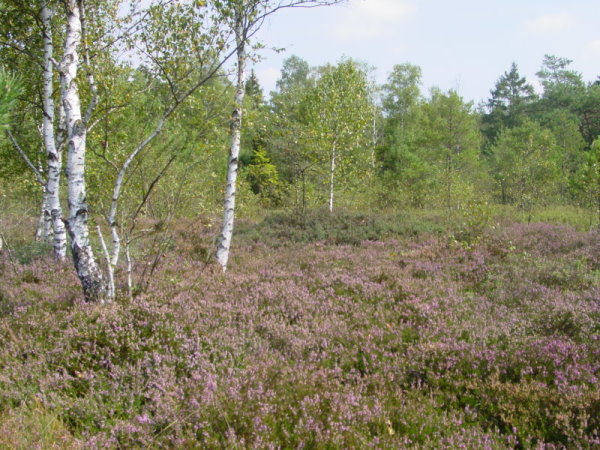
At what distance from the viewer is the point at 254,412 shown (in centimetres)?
346

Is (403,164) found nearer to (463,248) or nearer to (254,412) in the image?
(463,248)

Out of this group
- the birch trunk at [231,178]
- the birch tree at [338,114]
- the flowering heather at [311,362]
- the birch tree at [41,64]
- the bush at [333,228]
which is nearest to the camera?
the flowering heather at [311,362]

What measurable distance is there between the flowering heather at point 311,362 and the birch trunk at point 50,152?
157 cm

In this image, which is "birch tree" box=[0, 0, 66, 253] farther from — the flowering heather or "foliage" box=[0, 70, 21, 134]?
"foliage" box=[0, 70, 21, 134]

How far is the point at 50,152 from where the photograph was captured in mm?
7883

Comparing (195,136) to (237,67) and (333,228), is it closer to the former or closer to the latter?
(237,67)

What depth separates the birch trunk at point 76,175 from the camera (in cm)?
562

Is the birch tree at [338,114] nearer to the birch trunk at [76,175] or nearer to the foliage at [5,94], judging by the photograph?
the birch trunk at [76,175]

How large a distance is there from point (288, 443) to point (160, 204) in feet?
48.9

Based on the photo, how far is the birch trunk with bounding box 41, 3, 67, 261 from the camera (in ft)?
26.3

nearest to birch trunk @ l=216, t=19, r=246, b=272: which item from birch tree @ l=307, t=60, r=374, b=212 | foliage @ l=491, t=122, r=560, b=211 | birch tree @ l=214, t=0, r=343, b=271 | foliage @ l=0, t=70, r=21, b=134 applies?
birch tree @ l=214, t=0, r=343, b=271

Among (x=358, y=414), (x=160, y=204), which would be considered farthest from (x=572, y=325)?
(x=160, y=204)

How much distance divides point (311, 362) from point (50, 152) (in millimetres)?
6810

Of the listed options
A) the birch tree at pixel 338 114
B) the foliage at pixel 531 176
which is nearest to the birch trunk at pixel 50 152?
the birch tree at pixel 338 114
